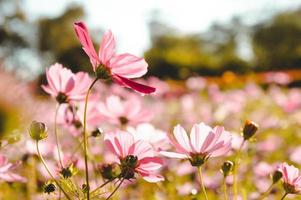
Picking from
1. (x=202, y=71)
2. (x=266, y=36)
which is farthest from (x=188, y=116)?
(x=266, y=36)

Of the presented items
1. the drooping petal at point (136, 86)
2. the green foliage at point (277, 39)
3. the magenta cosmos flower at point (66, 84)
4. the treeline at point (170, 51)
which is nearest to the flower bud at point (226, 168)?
the drooping petal at point (136, 86)

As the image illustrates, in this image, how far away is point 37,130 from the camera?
2.48ft

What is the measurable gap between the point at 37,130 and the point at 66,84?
172 mm

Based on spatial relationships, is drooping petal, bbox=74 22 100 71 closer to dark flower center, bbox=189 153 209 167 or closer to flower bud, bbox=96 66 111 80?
flower bud, bbox=96 66 111 80

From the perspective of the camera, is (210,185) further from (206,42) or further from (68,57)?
(206,42)

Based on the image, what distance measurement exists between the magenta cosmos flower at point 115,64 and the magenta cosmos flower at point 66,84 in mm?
127

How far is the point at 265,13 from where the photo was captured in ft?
126

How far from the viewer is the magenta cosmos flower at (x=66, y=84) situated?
2.96ft

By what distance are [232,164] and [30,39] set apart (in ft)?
103

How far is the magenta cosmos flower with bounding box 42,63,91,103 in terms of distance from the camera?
0.90m

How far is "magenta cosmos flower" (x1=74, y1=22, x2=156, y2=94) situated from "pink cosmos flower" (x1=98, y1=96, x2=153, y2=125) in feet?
0.97

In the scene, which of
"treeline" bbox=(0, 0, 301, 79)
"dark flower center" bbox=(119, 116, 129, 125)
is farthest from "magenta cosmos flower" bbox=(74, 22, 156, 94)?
"treeline" bbox=(0, 0, 301, 79)

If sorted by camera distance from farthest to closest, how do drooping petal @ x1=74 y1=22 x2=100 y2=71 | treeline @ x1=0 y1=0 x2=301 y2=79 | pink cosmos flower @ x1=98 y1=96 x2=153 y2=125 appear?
treeline @ x1=0 y1=0 x2=301 y2=79
pink cosmos flower @ x1=98 y1=96 x2=153 y2=125
drooping petal @ x1=74 y1=22 x2=100 y2=71

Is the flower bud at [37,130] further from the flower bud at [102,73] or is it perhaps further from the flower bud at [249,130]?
the flower bud at [249,130]
